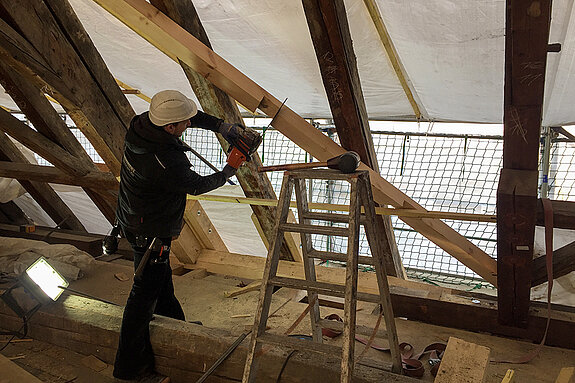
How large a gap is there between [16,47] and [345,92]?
1685 millimetres

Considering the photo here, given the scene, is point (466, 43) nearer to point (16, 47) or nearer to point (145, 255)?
point (145, 255)

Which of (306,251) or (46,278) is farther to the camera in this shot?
(46,278)

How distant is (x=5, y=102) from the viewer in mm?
6180

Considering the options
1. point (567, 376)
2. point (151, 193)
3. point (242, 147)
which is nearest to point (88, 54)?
point (151, 193)

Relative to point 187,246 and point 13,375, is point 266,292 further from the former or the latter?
point 187,246

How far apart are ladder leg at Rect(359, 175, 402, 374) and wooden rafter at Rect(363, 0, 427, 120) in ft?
4.56

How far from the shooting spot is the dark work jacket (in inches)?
82.5

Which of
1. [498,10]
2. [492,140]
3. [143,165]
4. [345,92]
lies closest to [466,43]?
[498,10]

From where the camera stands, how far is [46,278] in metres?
2.65

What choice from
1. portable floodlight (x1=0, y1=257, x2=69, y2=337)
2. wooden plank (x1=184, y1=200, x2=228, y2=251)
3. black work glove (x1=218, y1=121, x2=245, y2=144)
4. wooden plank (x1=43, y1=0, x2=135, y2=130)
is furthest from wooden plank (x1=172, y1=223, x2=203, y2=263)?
black work glove (x1=218, y1=121, x2=245, y2=144)

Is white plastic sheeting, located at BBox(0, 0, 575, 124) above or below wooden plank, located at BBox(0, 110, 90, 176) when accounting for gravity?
above

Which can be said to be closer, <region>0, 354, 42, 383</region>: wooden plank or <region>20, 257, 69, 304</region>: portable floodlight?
<region>0, 354, 42, 383</region>: wooden plank

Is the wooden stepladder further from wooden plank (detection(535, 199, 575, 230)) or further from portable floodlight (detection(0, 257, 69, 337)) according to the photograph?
portable floodlight (detection(0, 257, 69, 337))

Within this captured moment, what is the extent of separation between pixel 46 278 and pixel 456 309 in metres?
2.39
